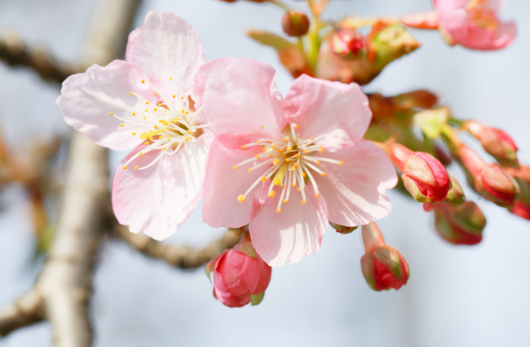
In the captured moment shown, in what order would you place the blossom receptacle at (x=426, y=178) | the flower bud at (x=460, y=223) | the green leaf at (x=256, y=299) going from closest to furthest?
the blossom receptacle at (x=426, y=178) < the green leaf at (x=256, y=299) < the flower bud at (x=460, y=223)

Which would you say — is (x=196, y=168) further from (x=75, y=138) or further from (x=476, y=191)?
(x=75, y=138)

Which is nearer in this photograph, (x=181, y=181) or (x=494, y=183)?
(x=181, y=181)

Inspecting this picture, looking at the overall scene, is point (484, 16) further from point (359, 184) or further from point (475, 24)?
point (359, 184)

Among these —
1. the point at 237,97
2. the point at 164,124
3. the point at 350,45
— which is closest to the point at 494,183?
the point at 350,45

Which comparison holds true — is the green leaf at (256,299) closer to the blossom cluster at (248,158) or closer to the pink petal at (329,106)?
the blossom cluster at (248,158)

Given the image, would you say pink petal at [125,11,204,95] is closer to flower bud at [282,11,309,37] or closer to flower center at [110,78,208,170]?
flower center at [110,78,208,170]

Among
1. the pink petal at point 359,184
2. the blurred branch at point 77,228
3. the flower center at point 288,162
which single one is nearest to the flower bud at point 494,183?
the pink petal at point 359,184

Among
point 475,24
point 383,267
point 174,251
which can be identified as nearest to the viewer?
point 383,267
